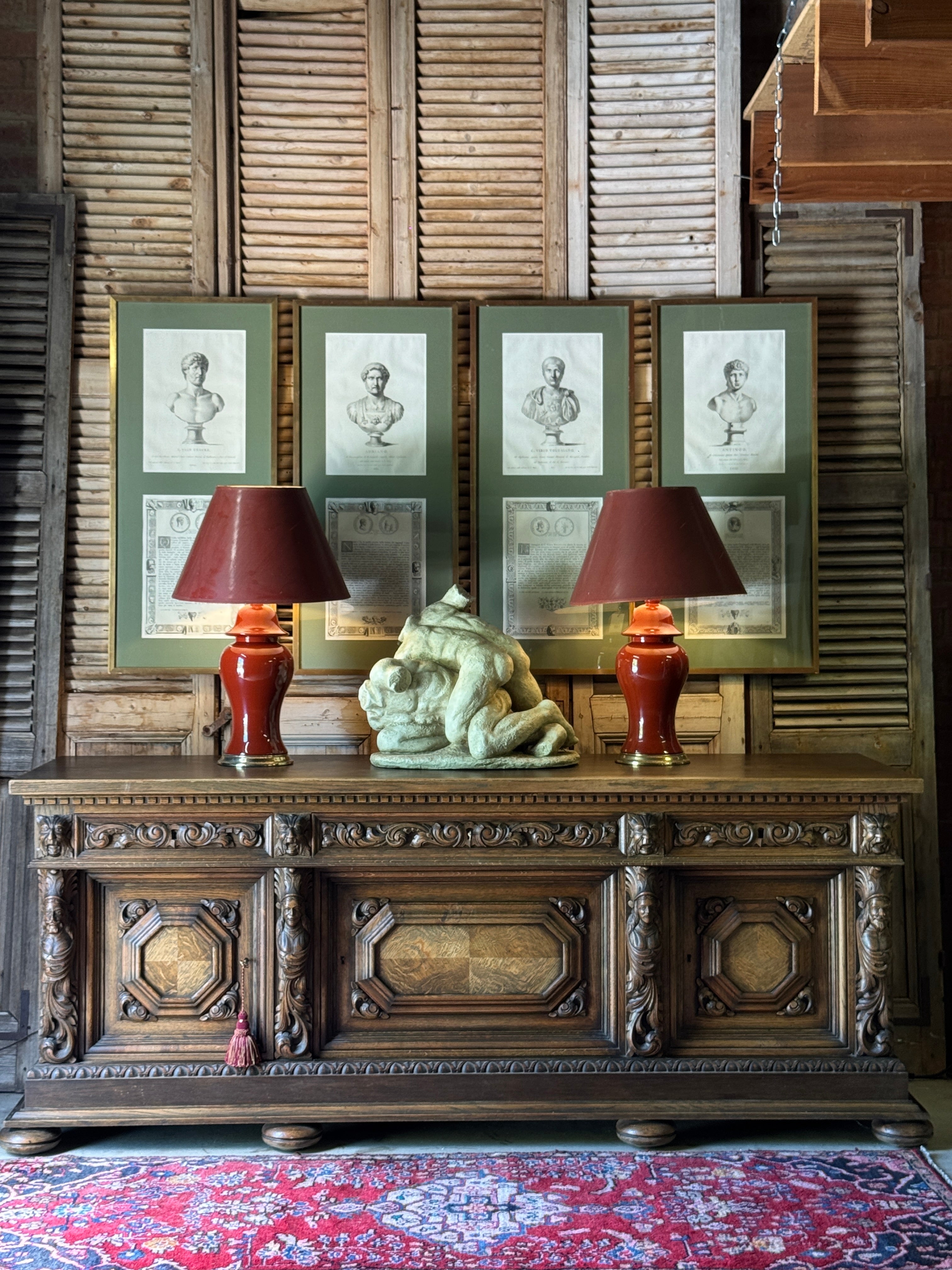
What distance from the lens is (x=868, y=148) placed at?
277 centimetres

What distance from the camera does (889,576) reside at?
3.51 metres

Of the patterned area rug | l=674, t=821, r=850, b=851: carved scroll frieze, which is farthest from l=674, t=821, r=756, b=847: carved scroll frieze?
the patterned area rug

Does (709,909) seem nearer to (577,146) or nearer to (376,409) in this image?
(376,409)

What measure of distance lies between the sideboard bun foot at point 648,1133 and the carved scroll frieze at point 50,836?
1.54 m

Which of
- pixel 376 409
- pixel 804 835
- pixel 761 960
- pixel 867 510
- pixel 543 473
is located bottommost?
pixel 761 960

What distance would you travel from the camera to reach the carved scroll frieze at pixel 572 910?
292 centimetres

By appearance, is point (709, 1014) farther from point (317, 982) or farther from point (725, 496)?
point (725, 496)

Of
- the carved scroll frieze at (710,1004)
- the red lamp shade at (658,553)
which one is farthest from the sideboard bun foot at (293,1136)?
the red lamp shade at (658,553)

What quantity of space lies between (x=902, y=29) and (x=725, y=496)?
1562 millimetres

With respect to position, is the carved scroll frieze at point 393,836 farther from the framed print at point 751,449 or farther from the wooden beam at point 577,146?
the wooden beam at point 577,146

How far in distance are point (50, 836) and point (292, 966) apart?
0.67m

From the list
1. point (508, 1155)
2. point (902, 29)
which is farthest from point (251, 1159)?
point (902, 29)

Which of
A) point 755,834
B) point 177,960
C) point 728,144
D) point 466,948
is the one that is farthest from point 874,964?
point 728,144

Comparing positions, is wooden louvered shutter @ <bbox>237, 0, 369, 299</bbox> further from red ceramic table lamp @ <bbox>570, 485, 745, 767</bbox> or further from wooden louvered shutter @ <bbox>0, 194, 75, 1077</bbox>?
red ceramic table lamp @ <bbox>570, 485, 745, 767</bbox>
